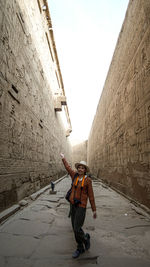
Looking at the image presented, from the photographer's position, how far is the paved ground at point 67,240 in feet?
6.08

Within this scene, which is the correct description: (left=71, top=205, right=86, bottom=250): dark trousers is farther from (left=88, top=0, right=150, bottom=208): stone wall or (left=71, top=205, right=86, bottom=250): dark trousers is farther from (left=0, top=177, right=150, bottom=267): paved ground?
(left=88, top=0, right=150, bottom=208): stone wall

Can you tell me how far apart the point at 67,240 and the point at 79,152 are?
36.4m

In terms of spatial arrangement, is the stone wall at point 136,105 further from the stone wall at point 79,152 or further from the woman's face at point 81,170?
the stone wall at point 79,152

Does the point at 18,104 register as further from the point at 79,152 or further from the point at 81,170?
the point at 79,152

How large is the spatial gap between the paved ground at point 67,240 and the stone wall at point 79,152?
3355 cm

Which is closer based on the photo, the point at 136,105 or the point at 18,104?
the point at 136,105

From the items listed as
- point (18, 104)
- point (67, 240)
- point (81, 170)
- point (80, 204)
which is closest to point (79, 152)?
point (18, 104)

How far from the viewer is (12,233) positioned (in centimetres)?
261

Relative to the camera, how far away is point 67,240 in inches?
94.4

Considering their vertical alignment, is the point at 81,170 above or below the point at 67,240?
above

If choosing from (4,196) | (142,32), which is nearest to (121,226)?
(4,196)

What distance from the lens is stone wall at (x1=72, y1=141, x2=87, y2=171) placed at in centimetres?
3734

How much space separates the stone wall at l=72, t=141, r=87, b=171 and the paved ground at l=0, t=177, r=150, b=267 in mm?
33554

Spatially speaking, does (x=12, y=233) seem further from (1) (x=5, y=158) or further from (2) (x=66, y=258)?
(1) (x=5, y=158)
